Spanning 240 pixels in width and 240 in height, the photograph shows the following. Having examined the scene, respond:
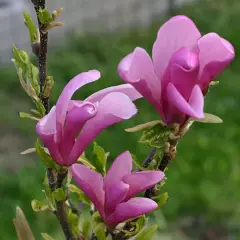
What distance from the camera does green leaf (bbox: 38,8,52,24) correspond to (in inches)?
24.2

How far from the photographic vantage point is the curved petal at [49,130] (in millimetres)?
558

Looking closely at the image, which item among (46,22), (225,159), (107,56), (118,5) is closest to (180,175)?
(225,159)

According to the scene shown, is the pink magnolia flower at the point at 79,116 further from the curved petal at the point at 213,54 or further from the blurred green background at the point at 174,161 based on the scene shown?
the blurred green background at the point at 174,161

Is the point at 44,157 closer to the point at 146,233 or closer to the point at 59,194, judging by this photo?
the point at 59,194

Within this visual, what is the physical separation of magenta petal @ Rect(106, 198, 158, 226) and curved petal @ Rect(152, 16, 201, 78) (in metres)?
0.11

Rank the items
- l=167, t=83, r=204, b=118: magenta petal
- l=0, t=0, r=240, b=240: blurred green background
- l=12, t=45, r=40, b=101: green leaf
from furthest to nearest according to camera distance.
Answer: l=0, t=0, r=240, b=240: blurred green background, l=12, t=45, r=40, b=101: green leaf, l=167, t=83, r=204, b=118: magenta petal

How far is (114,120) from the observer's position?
0.56 meters

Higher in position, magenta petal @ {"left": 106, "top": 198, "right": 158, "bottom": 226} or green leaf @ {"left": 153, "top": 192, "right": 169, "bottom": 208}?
magenta petal @ {"left": 106, "top": 198, "right": 158, "bottom": 226}

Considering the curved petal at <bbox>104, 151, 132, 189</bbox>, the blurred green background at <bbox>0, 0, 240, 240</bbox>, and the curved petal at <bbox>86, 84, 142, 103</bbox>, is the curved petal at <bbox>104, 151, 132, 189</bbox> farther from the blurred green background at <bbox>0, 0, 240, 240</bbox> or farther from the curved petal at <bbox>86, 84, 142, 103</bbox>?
the blurred green background at <bbox>0, 0, 240, 240</bbox>

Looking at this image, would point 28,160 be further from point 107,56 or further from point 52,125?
point 52,125

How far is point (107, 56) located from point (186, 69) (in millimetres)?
3289

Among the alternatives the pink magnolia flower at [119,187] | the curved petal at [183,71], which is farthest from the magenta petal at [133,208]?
the curved petal at [183,71]

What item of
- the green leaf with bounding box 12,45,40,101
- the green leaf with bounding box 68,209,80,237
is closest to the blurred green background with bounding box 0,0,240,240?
the green leaf with bounding box 68,209,80,237

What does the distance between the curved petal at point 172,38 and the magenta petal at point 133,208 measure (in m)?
0.11
